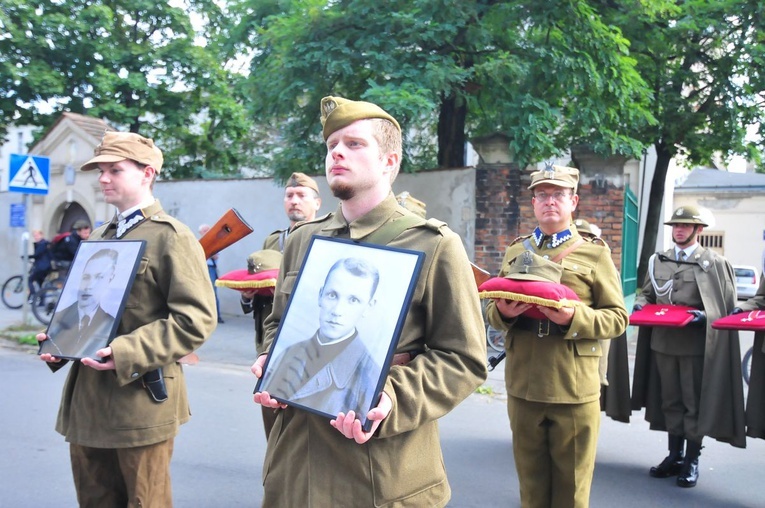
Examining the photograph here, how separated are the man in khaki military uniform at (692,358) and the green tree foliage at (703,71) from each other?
6098 millimetres

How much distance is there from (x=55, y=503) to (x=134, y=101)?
15.1m

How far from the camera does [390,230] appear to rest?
204 cm

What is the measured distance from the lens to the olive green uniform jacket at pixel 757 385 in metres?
4.48

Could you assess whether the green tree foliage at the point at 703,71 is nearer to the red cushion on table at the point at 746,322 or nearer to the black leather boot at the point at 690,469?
the black leather boot at the point at 690,469

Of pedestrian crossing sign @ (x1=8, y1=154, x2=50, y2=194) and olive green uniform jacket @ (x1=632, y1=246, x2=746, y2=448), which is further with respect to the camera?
pedestrian crossing sign @ (x1=8, y1=154, x2=50, y2=194)

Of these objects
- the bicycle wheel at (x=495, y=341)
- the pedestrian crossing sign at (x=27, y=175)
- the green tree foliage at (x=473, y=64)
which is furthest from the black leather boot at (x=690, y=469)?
the pedestrian crossing sign at (x=27, y=175)

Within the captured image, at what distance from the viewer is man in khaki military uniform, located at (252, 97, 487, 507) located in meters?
1.93

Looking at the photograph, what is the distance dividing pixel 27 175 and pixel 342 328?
33.8ft

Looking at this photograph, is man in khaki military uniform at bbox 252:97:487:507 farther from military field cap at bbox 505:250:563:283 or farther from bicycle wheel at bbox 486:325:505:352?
bicycle wheel at bbox 486:325:505:352

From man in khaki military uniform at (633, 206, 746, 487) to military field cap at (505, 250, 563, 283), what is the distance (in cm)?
199

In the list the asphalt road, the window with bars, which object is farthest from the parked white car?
the asphalt road

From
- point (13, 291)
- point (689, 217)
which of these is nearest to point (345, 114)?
point (689, 217)

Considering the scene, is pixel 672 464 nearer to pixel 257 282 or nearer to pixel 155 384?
pixel 257 282

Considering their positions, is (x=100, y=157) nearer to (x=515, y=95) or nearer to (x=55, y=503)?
(x=55, y=503)
